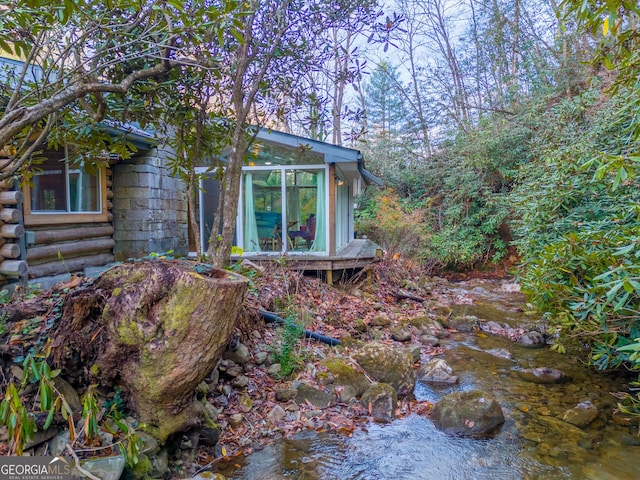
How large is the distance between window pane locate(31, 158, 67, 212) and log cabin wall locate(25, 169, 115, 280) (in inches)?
9.5

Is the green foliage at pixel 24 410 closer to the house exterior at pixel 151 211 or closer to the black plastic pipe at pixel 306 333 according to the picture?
the black plastic pipe at pixel 306 333

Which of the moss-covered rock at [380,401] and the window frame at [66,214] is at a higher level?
the window frame at [66,214]

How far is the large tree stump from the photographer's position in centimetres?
285

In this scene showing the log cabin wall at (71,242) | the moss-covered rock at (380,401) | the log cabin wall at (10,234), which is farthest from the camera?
the log cabin wall at (71,242)

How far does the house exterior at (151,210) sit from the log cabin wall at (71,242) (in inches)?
0.7

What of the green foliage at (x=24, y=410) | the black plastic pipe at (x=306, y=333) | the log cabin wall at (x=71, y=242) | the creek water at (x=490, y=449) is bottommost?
the creek water at (x=490, y=449)

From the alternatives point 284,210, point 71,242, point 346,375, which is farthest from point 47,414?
point 284,210

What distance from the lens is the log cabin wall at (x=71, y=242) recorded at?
5859 mm

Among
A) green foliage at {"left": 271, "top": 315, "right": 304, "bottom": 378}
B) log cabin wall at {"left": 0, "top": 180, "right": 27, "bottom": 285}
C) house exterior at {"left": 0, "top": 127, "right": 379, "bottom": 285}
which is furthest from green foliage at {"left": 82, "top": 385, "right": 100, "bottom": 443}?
log cabin wall at {"left": 0, "top": 180, "right": 27, "bottom": 285}

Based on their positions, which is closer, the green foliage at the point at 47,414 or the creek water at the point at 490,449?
the green foliage at the point at 47,414

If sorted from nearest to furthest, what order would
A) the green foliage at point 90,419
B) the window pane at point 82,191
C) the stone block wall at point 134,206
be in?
the green foliage at point 90,419, the window pane at point 82,191, the stone block wall at point 134,206

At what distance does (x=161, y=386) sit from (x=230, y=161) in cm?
301

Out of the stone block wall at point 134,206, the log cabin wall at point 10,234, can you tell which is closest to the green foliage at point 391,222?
the stone block wall at point 134,206

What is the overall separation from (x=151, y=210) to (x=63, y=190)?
5.54 ft
